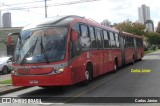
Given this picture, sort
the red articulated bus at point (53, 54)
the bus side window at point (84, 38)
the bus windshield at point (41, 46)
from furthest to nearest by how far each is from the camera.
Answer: the bus side window at point (84, 38) → the bus windshield at point (41, 46) → the red articulated bus at point (53, 54)

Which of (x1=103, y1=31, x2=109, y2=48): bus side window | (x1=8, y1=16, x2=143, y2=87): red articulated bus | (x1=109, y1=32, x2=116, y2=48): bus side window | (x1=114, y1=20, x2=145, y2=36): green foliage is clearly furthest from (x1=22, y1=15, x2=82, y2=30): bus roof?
(x1=114, y1=20, x2=145, y2=36): green foliage

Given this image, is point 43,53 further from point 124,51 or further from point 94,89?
point 124,51

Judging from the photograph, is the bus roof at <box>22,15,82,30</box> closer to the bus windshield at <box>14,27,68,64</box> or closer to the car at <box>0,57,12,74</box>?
the bus windshield at <box>14,27,68,64</box>

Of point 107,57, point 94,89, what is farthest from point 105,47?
point 94,89

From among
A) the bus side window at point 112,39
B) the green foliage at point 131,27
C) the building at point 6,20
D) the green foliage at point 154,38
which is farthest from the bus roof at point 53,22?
the green foliage at point 154,38

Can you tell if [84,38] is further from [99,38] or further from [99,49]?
[99,38]

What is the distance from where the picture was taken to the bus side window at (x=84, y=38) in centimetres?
1487

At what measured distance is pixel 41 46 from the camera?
13.0 metres

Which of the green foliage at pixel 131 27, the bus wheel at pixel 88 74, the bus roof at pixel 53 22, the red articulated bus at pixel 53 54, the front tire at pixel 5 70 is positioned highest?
the green foliage at pixel 131 27

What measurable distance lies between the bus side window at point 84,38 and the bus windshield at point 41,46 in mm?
1695

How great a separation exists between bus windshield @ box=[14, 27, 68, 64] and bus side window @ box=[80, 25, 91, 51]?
1.69m

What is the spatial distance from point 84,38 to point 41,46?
2.83 m

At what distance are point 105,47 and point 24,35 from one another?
7.06 metres

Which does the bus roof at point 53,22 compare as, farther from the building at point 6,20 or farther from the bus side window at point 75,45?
the building at point 6,20
